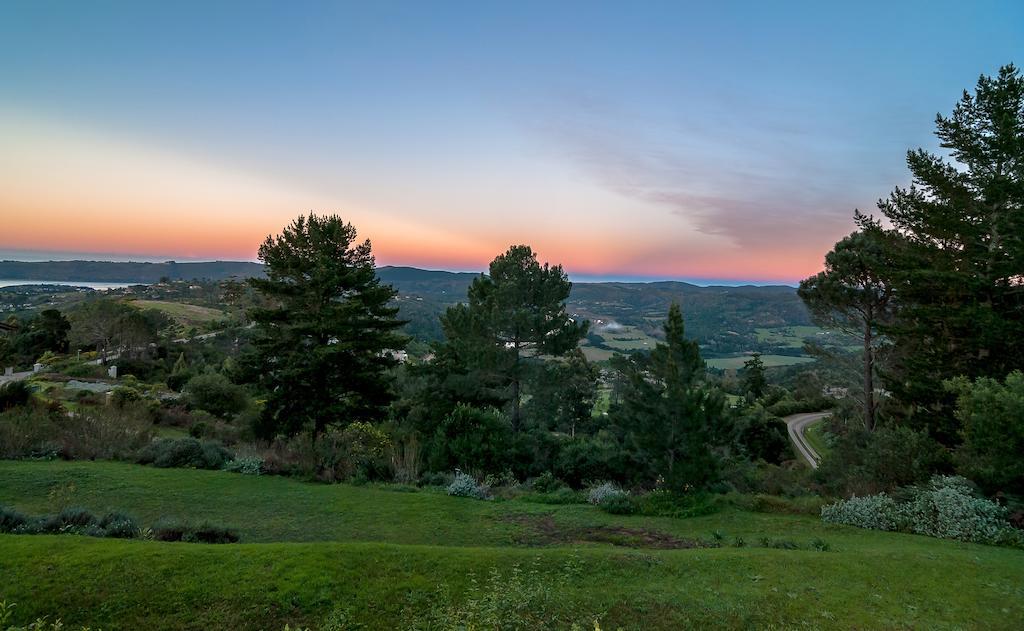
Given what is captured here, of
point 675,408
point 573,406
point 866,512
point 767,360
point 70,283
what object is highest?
point 675,408

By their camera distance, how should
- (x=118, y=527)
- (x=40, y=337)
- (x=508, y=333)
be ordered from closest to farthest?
(x=118, y=527) → (x=508, y=333) → (x=40, y=337)

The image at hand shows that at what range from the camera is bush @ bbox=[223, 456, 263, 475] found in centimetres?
1097

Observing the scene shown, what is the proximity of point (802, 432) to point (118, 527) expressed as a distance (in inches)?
1491

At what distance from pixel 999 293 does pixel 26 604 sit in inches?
843

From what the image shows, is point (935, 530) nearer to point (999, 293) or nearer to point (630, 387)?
point (630, 387)

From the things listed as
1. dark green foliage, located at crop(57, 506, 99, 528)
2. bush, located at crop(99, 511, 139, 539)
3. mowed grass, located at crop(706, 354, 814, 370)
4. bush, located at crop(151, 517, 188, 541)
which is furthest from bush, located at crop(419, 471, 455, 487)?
mowed grass, located at crop(706, 354, 814, 370)

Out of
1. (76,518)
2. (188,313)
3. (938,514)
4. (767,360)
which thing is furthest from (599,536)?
(767,360)

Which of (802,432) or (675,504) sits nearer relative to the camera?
(675,504)

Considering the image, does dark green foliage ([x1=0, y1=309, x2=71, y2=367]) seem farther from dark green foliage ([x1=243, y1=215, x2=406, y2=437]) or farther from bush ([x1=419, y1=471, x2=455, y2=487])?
bush ([x1=419, y1=471, x2=455, y2=487])

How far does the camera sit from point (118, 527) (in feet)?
19.0

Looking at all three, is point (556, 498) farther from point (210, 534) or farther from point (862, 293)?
point (862, 293)

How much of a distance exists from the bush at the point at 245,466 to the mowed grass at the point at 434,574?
8.40 ft

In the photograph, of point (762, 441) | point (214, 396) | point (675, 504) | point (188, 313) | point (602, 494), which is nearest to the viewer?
point (675, 504)

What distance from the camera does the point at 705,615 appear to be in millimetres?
4621
